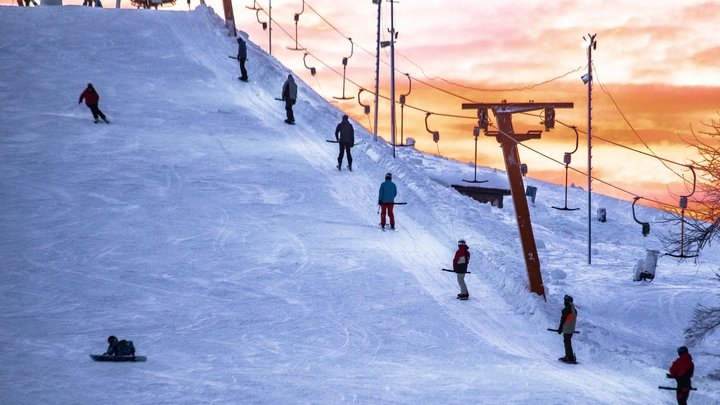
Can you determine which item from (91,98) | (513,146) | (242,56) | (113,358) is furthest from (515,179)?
(242,56)

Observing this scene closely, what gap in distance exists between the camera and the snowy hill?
11.3 meters

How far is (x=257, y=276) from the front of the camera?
15.3 meters

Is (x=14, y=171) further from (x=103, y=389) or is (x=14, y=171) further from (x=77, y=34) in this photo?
(x=77, y=34)

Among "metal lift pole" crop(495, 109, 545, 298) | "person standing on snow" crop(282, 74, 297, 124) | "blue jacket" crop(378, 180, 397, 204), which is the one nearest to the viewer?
"metal lift pole" crop(495, 109, 545, 298)

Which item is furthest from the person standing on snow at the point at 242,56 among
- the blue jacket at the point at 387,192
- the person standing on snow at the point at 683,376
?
the person standing on snow at the point at 683,376

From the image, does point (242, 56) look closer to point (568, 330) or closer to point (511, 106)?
point (511, 106)

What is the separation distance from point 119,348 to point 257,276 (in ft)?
14.4

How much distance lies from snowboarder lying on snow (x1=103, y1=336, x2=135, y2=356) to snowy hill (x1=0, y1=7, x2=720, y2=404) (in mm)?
247

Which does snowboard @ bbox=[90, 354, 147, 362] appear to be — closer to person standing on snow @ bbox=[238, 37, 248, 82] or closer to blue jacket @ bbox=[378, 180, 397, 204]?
blue jacket @ bbox=[378, 180, 397, 204]

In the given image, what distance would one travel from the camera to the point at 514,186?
18.4 meters

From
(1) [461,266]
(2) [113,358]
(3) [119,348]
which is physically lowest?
(2) [113,358]

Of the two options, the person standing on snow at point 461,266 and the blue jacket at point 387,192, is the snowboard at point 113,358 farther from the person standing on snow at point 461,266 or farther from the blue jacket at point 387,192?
the blue jacket at point 387,192

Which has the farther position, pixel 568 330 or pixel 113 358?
pixel 568 330

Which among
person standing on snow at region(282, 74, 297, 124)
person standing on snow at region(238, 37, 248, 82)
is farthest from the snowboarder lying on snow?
person standing on snow at region(238, 37, 248, 82)
